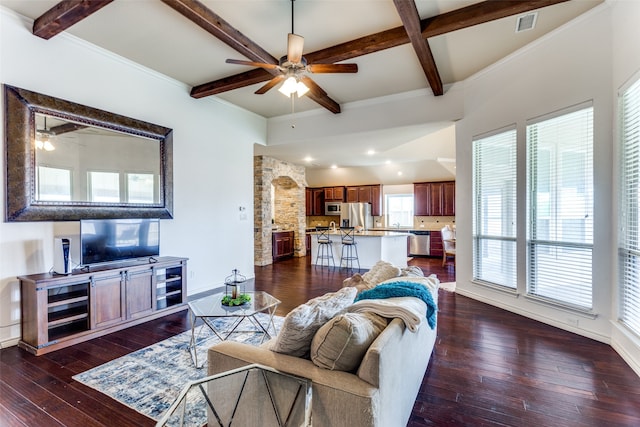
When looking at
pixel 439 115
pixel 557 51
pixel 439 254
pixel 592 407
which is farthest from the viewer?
pixel 439 254

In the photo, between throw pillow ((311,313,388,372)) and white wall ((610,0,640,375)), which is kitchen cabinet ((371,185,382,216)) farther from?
throw pillow ((311,313,388,372))

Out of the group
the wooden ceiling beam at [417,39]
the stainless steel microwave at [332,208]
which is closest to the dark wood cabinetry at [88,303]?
the wooden ceiling beam at [417,39]

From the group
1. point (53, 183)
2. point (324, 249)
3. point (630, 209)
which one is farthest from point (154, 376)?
point (324, 249)

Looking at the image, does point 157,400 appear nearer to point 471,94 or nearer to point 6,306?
point 6,306

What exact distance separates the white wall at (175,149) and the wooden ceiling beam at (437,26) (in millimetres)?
2294

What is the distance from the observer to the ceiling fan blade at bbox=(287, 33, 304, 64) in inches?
106

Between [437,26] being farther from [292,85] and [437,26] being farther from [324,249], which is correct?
[324,249]

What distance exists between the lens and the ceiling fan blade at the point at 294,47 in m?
2.69

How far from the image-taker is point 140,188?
4066mm

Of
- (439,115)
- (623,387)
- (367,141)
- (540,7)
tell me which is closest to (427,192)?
(367,141)

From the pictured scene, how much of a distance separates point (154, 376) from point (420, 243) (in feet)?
26.7

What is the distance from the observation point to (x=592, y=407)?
2.10 meters

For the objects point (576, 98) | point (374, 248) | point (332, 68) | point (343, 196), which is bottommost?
point (374, 248)

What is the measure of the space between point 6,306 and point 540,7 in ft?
19.1
